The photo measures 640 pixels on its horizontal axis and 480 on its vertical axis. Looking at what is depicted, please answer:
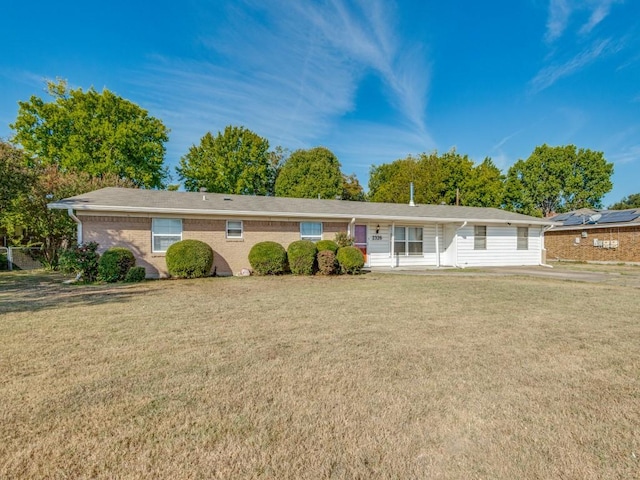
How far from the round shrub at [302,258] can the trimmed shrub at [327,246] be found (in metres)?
0.45

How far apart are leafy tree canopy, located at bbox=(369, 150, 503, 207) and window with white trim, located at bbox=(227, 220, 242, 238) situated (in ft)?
77.4

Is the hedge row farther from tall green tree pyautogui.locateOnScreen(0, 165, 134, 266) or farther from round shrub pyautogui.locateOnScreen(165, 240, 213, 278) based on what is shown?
tall green tree pyautogui.locateOnScreen(0, 165, 134, 266)

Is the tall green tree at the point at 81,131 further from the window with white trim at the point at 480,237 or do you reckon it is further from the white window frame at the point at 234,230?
the window with white trim at the point at 480,237

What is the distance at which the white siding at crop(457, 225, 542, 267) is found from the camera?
1769cm

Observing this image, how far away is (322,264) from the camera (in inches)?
529

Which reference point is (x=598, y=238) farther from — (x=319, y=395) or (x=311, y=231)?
(x=319, y=395)

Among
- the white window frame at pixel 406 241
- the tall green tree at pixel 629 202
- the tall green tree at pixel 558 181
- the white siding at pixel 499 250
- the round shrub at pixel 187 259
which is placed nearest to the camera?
the round shrub at pixel 187 259

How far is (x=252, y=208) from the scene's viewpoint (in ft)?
48.1

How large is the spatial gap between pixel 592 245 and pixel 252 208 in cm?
2135

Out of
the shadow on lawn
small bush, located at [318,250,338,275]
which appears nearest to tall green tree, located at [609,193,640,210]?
small bush, located at [318,250,338,275]

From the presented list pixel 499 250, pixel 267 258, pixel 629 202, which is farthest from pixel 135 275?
pixel 629 202

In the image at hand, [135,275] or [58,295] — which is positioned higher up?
[135,275]

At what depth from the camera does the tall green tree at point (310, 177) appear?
1411 inches

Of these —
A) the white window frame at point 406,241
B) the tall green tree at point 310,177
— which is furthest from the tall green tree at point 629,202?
the white window frame at point 406,241
